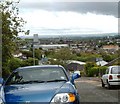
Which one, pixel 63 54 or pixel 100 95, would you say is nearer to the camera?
pixel 100 95

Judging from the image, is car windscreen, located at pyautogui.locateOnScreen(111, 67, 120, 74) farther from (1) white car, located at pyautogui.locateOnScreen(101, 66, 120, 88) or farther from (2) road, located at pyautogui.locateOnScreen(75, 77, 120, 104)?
(2) road, located at pyautogui.locateOnScreen(75, 77, 120, 104)

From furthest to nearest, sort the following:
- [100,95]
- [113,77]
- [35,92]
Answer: [113,77], [100,95], [35,92]

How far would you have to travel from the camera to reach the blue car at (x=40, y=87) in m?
8.09

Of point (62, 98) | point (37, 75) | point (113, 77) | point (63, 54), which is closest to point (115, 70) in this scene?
point (113, 77)

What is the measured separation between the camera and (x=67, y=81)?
939cm

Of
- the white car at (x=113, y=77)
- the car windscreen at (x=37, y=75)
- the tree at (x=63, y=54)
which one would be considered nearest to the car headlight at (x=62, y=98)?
the car windscreen at (x=37, y=75)

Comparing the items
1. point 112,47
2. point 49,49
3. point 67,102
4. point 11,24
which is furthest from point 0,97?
point 112,47

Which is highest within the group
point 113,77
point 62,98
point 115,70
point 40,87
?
point 40,87

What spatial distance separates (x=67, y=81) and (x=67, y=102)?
1347 mm

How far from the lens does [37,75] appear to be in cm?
973

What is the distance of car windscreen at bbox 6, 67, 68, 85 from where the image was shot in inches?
376

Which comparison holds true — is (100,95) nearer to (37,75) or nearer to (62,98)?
(37,75)

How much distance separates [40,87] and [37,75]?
1.19 m

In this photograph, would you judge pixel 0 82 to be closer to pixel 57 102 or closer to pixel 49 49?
pixel 57 102
